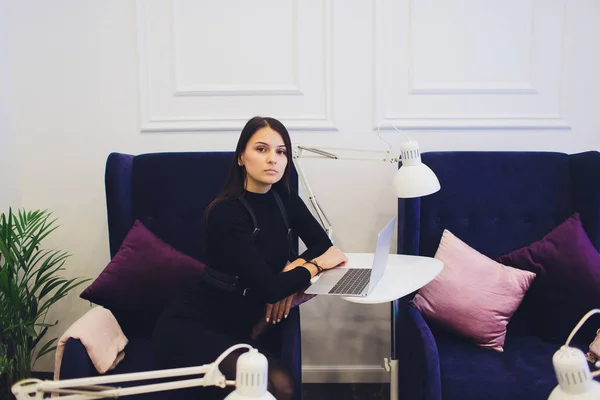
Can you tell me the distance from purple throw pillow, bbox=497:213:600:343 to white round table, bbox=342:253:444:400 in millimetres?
403

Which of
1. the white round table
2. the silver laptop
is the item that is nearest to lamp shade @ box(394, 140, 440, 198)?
the silver laptop

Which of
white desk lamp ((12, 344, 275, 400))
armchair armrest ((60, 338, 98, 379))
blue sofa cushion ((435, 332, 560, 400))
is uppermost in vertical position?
white desk lamp ((12, 344, 275, 400))

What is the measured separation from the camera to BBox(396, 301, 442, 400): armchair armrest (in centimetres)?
160

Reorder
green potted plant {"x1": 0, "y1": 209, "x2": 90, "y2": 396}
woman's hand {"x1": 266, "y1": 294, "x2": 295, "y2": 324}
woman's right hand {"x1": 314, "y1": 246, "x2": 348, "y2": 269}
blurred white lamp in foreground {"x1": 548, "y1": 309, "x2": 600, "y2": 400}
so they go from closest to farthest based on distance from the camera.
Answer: blurred white lamp in foreground {"x1": 548, "y1": 309, "x2": 600, "y2": 400}, woman's hand {"x1": 266, "y1": 294, "x2": 295, "y2": 324}, woman's right hand {"x1": 314, "y1": 246, "x2": 348, "y2": 269}, green potted plant {"x1": 0, "y1": 209, "x2": 90, "y2": 396}

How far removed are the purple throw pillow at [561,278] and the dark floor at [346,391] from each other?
2.64ft

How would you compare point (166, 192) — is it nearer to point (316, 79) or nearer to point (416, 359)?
point (316, 79)

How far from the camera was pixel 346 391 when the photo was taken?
2.45 m

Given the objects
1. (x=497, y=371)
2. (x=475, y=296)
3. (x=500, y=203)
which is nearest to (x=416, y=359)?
(x=497, y=371)

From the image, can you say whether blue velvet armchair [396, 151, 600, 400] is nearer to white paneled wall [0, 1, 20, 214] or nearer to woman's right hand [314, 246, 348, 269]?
woman's right hand [314, 246, 348, 269]

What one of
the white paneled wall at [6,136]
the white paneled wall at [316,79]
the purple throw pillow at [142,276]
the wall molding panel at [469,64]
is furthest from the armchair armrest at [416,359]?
the white paneled wall at [6,136]

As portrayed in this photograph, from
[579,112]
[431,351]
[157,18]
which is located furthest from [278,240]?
[579,112]

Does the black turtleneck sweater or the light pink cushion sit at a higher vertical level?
the black turtleneck sweater

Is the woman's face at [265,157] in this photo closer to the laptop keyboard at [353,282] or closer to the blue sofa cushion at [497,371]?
the laptop keyboard at [353,282]

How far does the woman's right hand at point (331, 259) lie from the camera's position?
1.82 metres
